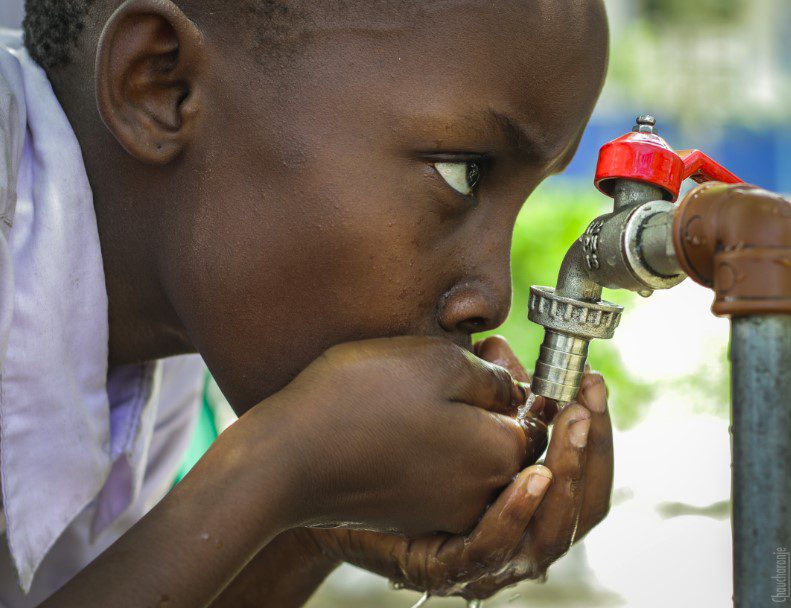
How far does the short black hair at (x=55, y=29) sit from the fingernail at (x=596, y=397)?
0.73m

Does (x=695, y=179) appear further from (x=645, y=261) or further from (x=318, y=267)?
(x=318, y=267)

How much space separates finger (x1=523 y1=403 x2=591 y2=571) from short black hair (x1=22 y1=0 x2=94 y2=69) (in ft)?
2.42

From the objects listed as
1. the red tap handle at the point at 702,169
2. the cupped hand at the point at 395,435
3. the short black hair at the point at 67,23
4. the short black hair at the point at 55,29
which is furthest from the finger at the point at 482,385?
the short black hair at the point at 55,29

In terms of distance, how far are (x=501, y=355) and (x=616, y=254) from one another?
1.23 feet

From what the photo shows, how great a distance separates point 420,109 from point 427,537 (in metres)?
0.47

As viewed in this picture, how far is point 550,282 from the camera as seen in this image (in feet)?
10.5

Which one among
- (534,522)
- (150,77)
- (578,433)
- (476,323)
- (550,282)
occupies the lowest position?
(534,522)

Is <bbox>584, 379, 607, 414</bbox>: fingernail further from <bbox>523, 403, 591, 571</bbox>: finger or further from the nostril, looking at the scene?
the nostril

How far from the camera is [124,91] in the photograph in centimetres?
110

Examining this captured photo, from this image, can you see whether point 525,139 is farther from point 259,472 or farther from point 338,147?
point 259,472

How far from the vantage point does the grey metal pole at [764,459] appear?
0.73 m

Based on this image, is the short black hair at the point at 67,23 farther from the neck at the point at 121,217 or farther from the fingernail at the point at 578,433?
the fingernail at the point at 578,433

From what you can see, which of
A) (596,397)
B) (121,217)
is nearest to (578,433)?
A: (596,397)

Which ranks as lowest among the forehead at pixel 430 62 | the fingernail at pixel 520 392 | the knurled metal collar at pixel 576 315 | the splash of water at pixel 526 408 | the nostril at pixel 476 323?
the splash of water at pixel 526 408
